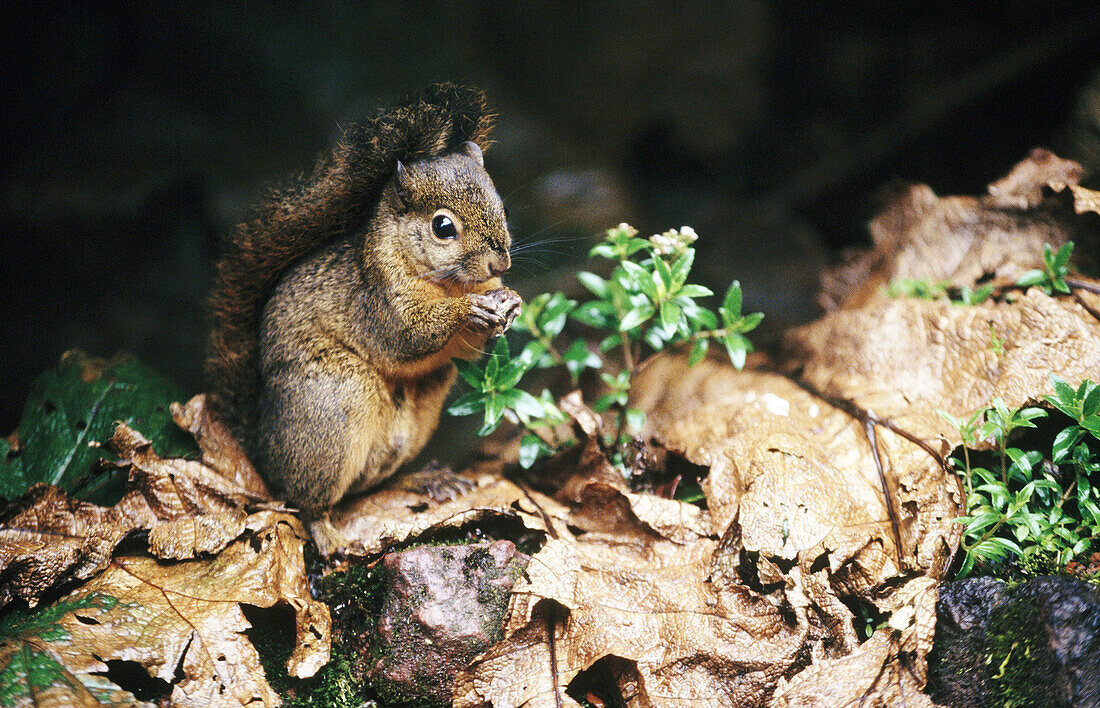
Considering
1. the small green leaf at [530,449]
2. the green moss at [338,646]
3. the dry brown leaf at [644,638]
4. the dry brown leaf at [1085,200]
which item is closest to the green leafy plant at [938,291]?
the dry brown leaf at [1085,200]

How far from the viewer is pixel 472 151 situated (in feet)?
7.86

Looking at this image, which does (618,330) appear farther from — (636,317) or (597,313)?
(636,317)

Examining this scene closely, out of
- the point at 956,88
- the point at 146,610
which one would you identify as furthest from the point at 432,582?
the point at 956,88

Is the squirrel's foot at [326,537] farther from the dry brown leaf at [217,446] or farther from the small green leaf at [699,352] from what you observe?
the small green leaf at [699,352]

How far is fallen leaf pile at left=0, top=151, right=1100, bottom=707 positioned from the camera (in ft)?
5.90

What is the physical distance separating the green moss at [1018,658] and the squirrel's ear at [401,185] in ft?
7.31

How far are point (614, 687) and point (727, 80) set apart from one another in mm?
3653

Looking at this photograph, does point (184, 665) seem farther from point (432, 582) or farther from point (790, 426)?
point (790, 426)

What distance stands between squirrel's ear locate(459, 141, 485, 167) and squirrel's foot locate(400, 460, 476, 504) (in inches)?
49.6

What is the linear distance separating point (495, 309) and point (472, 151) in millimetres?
658

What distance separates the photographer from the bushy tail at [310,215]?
2.28 m

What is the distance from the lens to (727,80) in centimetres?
407

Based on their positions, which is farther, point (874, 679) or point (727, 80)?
point (727, 80)

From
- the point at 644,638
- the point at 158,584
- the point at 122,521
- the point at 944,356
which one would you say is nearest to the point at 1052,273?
the point at 944,356
